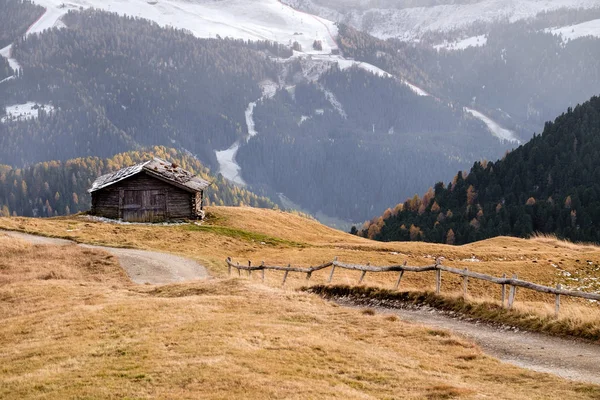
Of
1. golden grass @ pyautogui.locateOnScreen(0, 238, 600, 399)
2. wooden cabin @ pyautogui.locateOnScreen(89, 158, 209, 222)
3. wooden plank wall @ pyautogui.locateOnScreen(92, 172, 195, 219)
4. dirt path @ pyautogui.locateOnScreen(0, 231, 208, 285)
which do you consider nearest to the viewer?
golden grass @ pyautogui.locateOnScreen(0, 238, 600, 399)

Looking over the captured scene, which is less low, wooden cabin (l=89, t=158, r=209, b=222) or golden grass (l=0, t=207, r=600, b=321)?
wooden cabin (l=89, t=158, r=209, b=222)

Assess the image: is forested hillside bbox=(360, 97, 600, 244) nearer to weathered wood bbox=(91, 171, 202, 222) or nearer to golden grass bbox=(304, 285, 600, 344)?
weathered wood bbox=(91, 171, 202, 222)

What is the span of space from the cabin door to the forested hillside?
90162 mm

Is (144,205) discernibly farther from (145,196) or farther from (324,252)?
(324,252)

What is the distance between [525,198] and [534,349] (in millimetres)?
147444

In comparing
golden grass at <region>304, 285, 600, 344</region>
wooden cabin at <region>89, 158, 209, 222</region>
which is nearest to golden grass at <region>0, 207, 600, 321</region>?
wooden cabin at <region>89, 158, 209, 222</region>

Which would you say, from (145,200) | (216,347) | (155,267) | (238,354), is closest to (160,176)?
(145,200)

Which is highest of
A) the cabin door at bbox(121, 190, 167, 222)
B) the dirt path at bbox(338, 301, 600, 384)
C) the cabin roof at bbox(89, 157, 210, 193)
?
the cabin roof at bbox(89, 157, 210, 193)

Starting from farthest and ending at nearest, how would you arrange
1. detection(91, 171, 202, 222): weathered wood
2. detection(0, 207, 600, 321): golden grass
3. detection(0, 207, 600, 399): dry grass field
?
detection(91, 171, 202, 222): weathered wood, detection(0, 207, 600, 321): golden grass, detection(0, 207, 600, 399): dry grass field

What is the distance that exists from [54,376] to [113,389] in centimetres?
230

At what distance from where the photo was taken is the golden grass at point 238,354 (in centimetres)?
1433

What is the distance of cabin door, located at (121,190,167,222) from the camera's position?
70.8 m

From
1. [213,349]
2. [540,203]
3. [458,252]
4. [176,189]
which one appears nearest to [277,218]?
[176,189]

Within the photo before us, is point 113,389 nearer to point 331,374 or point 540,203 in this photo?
point 331,374
